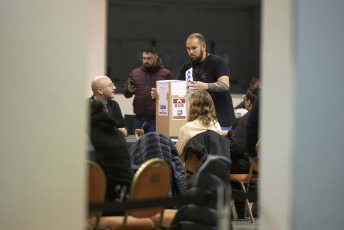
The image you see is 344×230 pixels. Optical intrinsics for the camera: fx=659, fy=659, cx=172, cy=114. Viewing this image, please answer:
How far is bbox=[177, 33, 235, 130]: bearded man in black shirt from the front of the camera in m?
5.87

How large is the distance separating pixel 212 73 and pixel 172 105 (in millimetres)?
564

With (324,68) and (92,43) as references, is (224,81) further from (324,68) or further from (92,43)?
(92,43)

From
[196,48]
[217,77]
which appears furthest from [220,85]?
[196,48]

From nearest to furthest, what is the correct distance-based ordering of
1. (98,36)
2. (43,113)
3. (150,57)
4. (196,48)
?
(43,113), (196,48), (150,57), (98,36)

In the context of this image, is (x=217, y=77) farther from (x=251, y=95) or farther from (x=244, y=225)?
(x=244, y=225)

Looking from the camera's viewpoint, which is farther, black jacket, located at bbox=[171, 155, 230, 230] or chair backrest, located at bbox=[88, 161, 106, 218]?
black jacket, located at bbox=[171, 155, 230, 230]

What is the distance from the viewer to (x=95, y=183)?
327cm

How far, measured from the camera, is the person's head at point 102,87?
19.0 ft

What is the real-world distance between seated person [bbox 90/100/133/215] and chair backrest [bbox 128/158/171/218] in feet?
0.49

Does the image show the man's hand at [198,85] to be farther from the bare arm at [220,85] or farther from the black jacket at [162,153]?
the black jacket at [162,153]

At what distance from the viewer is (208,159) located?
348 centimetres

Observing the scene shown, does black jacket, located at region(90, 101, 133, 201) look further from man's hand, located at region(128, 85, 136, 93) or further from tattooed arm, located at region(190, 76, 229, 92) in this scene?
man's hand, located at region(128, 85, 136, 93)

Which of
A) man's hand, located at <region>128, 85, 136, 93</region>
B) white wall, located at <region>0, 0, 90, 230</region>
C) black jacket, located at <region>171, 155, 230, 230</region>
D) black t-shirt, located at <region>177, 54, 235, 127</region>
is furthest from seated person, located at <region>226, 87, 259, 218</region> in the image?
white wall, located at <region>0, 0, 90, 230</region>

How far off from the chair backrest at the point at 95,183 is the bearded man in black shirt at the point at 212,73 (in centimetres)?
262
